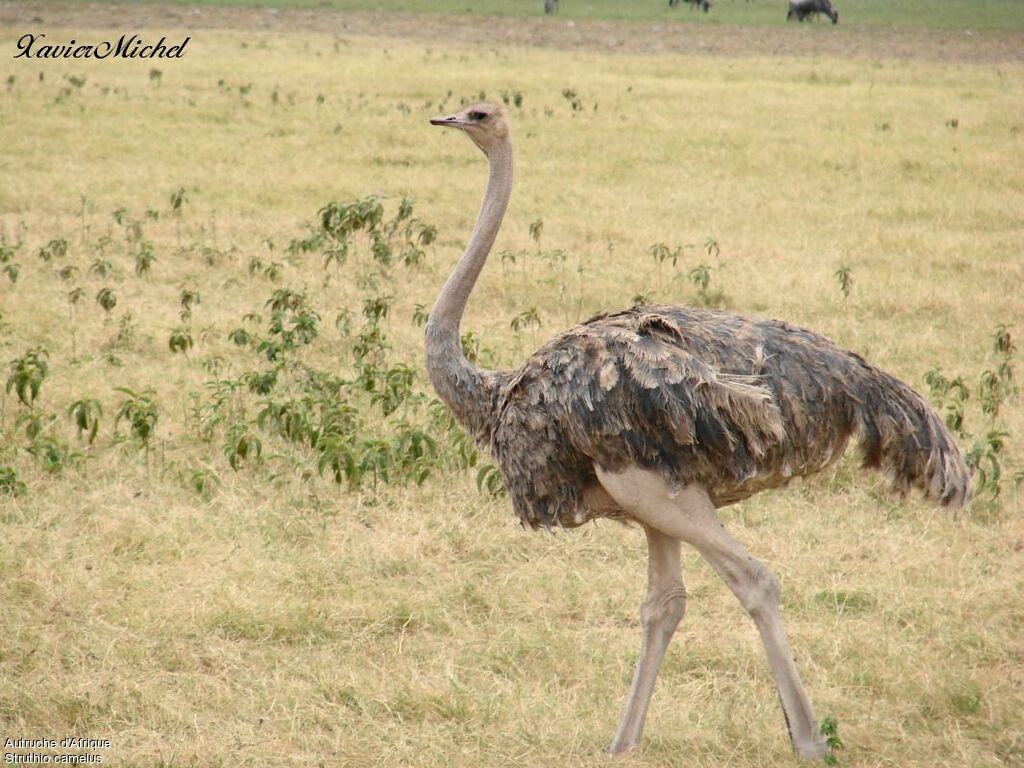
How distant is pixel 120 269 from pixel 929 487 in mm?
6323

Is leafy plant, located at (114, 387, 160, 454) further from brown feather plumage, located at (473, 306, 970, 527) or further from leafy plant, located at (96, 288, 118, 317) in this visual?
brown feather plumage, located at (473, 306, 970, 527)

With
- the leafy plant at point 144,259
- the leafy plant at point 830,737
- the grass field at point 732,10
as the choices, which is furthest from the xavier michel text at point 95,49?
the leafy plant at point 830,737

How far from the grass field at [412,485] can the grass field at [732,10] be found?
19.2m

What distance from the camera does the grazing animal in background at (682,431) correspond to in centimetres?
368

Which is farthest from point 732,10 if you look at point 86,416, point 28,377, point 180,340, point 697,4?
point 86,416

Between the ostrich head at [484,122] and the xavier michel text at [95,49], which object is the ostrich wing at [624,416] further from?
the xavier michel text at [95,49]

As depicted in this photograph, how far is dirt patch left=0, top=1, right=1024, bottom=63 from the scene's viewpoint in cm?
2495

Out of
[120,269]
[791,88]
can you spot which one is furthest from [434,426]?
[791,88]

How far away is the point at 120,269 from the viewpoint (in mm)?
9047

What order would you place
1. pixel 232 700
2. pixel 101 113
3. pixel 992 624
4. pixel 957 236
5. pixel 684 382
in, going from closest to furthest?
pixel 684 382, pixel 232 700, pixel 992 624, pixel 957 236, pixel 101 113

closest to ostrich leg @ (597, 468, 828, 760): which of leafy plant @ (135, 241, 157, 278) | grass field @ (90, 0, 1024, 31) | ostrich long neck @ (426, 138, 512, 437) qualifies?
ostrich long neck @ (426, 138, 512, 437)

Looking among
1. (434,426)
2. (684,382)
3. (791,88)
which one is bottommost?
(434,426)

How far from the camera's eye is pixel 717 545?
12.1 ft

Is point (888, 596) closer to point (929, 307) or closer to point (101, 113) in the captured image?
point (929, 307)
